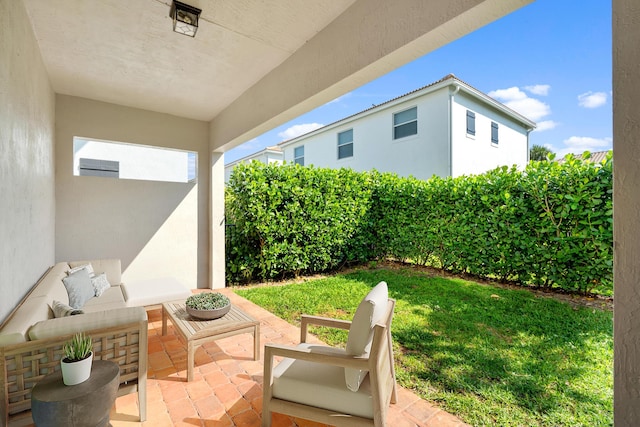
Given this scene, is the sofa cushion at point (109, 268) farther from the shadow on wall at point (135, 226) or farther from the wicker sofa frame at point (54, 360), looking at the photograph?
the wicker sofa frame at point (54, 360)

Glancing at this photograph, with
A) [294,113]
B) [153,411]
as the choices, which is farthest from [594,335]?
[153,411]

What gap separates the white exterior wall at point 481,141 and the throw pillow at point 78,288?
352 inches

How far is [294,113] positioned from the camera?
3688 millimetres

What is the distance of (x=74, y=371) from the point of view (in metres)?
1.81

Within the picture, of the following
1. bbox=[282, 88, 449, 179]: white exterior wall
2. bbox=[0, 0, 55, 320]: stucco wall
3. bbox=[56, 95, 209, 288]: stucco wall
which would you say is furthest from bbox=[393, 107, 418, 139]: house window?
bbox=[0, 0, 55, 320]: stucco wall

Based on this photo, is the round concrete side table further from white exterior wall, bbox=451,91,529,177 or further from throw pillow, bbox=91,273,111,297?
white exterior wall, bbox=451,91,529,177

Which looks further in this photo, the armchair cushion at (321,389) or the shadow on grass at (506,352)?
the shadow on grass at (506,352)

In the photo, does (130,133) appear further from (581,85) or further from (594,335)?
(581,85)

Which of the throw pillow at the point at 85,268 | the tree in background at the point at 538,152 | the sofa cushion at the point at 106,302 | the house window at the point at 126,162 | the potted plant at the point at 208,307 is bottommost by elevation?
the sofa cushion at the point at 106,302

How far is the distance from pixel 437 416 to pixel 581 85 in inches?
388

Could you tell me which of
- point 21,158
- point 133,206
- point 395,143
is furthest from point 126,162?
point 395,143

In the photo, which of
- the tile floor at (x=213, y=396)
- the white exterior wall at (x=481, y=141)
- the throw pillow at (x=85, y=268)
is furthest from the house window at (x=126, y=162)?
the white exterior wall at (x=481, y=141)

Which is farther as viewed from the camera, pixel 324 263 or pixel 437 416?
pixel 324 263

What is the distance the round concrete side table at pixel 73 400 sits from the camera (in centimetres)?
168
